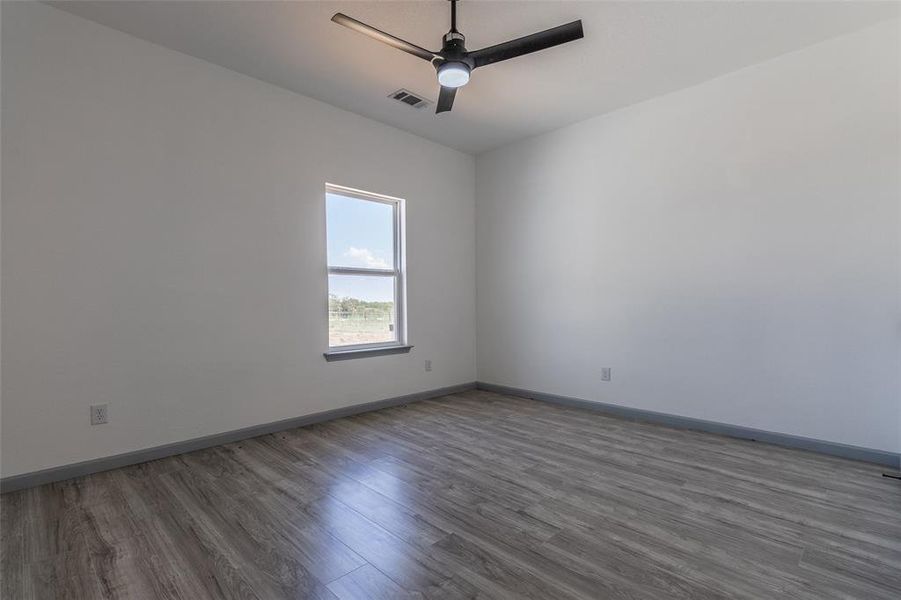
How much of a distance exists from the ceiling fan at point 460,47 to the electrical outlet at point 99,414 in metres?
2.72

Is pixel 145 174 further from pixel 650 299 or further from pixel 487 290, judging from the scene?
pixel 650 299

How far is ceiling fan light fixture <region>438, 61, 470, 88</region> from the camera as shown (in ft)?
7.76

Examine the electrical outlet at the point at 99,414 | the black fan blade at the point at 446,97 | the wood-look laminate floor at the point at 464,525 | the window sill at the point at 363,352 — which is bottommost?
the wood-look laminate floor at the point at 464,525

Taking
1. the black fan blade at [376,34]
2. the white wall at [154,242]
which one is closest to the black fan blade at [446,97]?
the black fan blade at [376,34]

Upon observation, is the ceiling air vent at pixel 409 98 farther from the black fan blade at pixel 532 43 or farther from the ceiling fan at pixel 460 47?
the black fan blade at pixel 532 43

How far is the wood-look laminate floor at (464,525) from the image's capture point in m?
1.52

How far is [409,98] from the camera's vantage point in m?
3.49

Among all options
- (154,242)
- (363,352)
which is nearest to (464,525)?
(363,352)

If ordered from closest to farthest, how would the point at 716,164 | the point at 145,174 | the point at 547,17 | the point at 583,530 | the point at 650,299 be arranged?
the point at 583,530
the point at 547,17
the point at 145,174
the point at 716,164
the point at 650,299

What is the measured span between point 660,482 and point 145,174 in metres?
3.83

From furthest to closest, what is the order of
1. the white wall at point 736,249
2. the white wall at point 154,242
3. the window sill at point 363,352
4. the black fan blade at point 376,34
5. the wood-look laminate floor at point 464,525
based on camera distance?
the window sill at point 363,352
the white wall at point 736,249
the white wall at point 154,242
the black fan blade at point 376,34
the wood-look laminate floor at point 464,525

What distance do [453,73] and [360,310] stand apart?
91.8 inches

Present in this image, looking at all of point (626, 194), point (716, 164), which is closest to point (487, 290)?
point (626, 194)

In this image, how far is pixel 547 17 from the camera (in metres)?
2.47
